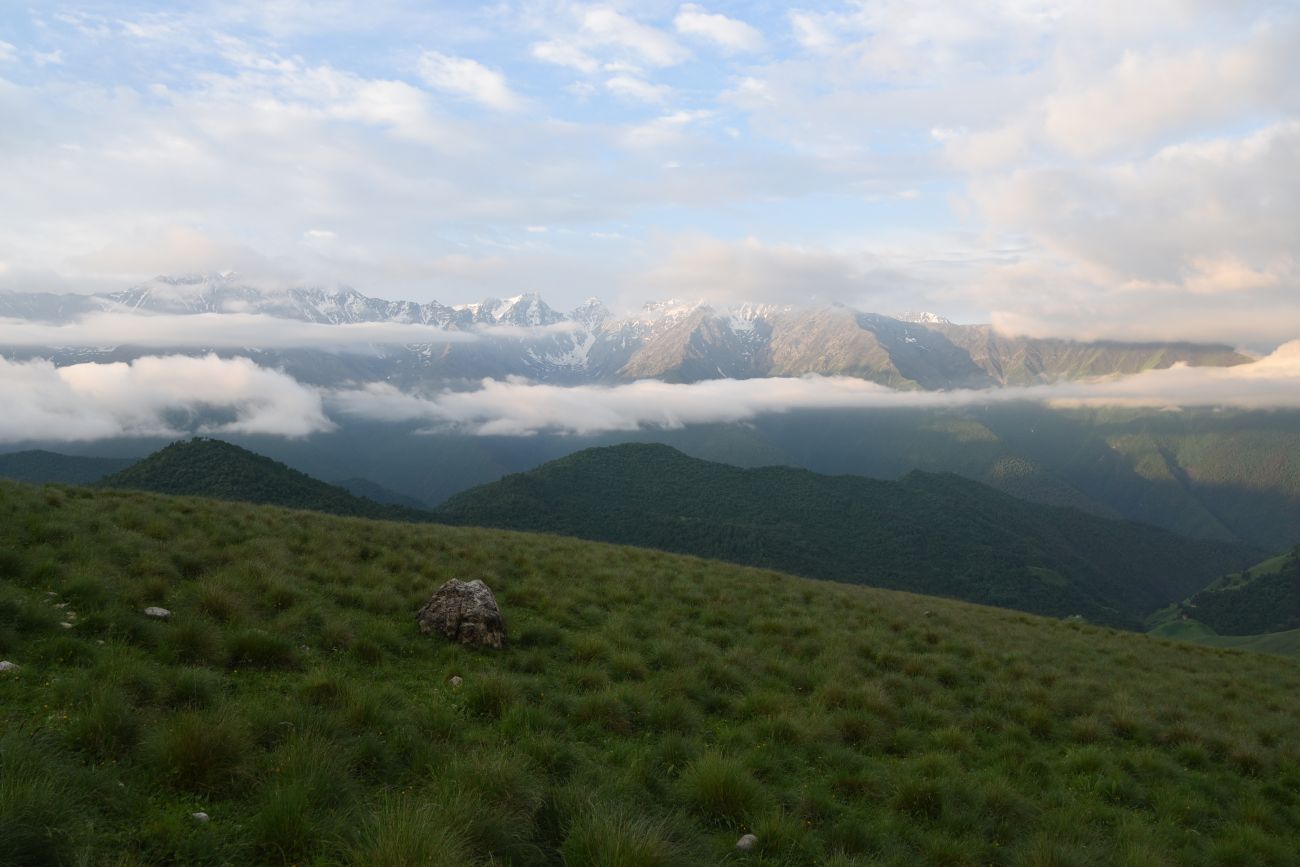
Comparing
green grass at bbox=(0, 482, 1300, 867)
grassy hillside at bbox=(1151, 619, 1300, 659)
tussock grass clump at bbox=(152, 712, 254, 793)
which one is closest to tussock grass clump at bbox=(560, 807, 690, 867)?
green grass at bbox=(0, 482, 1300, 867)

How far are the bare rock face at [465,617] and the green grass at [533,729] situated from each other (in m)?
0.36

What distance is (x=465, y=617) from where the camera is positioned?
11.7 meters

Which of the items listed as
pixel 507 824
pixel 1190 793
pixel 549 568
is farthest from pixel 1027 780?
pixel 549 568

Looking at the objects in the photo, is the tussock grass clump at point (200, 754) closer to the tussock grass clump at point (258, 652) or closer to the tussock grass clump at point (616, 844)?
the tussock grass clump at point (258, 652)

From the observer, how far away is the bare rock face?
11.5 metres

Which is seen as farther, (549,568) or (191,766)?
(549,568)

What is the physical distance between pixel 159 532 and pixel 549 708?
33.1 ft

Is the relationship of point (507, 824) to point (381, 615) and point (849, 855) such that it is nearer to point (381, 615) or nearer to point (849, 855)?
point (849, 855)

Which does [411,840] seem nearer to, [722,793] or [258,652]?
[722,793]

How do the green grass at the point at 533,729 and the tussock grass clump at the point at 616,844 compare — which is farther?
the green grass at the point at 533,729

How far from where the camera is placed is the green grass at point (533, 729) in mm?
5320

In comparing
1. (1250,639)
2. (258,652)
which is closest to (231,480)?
(258,652)

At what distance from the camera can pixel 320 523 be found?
18922 mm

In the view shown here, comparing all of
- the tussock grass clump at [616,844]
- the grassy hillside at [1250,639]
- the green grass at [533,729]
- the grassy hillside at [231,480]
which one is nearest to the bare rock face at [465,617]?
the green grass at [533,729]
